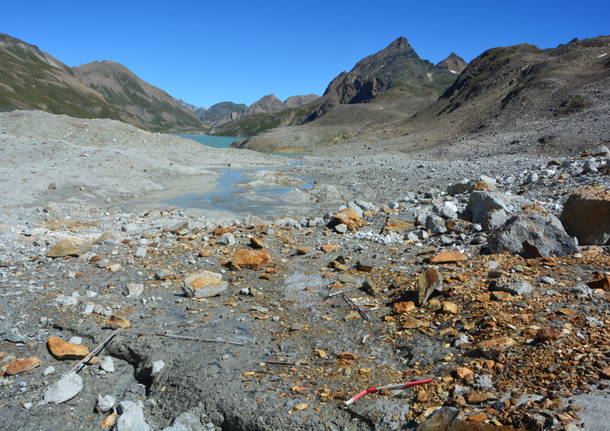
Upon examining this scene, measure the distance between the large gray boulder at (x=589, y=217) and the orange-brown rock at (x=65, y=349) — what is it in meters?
9.09

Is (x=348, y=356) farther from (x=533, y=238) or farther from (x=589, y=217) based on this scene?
(x=589, y=217)

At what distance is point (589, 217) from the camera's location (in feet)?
26.5

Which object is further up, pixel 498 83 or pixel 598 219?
pixel 498 83

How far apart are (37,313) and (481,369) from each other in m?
6.36

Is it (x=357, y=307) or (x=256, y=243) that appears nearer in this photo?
(x=357, y=307)

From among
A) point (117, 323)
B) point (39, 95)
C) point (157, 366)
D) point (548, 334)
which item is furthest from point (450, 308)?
point (39, 95)

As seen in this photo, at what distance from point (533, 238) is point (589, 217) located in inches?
72.6

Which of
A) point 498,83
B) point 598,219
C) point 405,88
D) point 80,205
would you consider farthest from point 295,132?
point 598,219

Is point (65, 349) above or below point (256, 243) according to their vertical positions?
below

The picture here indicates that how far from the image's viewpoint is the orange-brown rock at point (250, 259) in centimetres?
860

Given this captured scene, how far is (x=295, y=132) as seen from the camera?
10081 centimetres

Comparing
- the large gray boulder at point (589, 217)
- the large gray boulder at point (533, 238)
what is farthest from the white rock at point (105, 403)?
the large gray boulder at point (589, 217)

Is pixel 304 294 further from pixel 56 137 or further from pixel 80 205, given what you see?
pixel 56 137

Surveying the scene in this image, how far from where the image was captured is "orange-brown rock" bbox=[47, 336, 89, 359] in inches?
205
